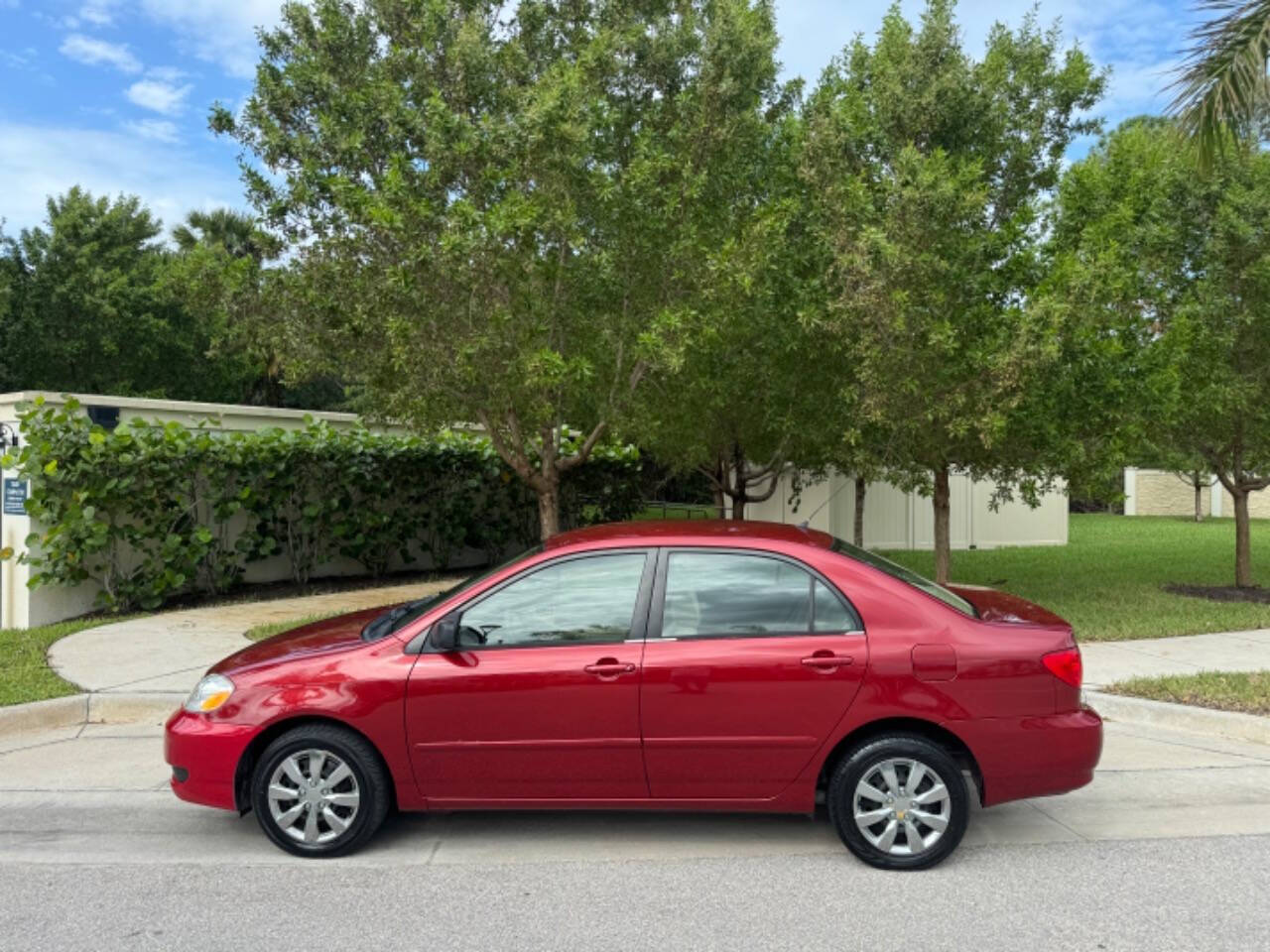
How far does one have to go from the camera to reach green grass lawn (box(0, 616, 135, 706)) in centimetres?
711

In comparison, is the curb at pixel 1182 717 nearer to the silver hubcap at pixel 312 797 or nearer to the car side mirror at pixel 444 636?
the car side mirror at pixel 444 636

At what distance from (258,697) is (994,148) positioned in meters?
8.67

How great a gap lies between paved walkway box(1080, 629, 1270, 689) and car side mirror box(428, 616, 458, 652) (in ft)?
16.4

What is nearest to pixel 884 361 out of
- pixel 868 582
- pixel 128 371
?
pixel 868 582

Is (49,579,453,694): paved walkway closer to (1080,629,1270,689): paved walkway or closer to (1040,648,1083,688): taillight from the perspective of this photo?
(1040,648,1083,688): taillight

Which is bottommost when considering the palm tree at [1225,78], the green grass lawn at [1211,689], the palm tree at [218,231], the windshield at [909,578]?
the green grass lawn at [1211,689]

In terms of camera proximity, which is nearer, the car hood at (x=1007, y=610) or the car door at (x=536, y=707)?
the car door at (x=536, y=707)

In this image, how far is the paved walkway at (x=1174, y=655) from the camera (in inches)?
307

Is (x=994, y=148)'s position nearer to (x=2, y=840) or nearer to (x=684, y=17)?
(x=684, y=17)

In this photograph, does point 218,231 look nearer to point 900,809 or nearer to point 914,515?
point 914,515

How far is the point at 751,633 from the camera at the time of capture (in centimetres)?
443

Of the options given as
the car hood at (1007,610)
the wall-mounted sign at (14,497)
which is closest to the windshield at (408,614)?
the car hood at (1007,610)

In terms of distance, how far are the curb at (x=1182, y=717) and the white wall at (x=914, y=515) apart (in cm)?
1112

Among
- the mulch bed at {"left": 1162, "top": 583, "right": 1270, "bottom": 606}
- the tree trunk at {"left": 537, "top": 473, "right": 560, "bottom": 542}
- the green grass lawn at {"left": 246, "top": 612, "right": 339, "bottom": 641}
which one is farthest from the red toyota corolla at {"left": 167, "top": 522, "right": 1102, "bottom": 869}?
the mulch bed at {"left": 1162, "top": 583, "right": 1270, "bottom": 606}
